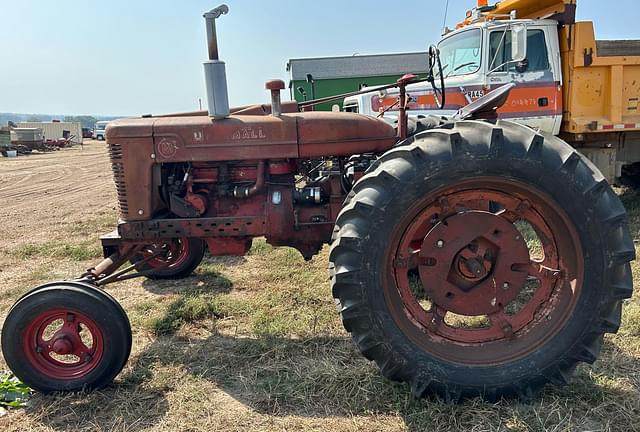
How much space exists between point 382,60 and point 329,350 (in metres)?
14.5

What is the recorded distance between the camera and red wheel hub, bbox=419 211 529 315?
2.45 metres

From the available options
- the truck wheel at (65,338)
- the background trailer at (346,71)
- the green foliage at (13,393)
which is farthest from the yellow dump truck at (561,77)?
the background trailer at (346,71)

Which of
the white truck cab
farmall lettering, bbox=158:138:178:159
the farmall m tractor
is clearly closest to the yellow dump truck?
the white truck cab

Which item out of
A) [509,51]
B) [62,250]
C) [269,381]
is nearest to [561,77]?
[509,51]

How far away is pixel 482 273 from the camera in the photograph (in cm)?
247

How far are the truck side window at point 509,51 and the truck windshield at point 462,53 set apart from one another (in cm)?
19

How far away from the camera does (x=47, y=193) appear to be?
1150 centimetres

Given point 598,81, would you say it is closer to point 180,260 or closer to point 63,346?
point 180,260

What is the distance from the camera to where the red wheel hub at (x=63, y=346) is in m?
2.63

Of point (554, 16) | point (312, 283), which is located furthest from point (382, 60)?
point (312, 283)

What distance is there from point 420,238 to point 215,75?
1520 millimetres

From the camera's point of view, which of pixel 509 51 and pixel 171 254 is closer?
pixel 171 254

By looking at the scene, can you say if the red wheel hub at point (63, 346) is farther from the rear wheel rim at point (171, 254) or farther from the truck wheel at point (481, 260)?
the truck wheel at point (481, 260)

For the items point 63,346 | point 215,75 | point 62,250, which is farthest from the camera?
point 62,250
